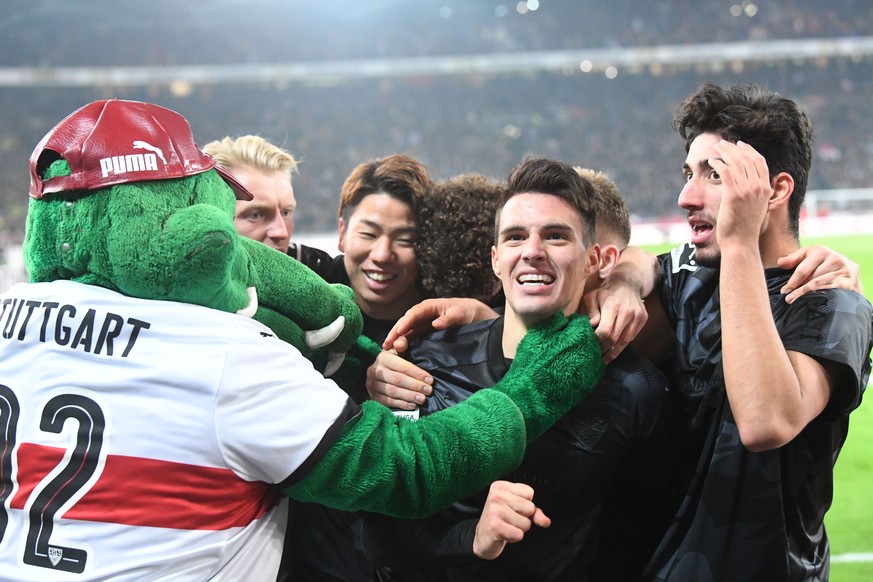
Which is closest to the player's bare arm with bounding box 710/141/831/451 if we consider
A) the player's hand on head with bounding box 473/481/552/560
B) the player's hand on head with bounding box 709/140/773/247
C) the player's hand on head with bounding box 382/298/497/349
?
the player's hand on head with bounding box 709/140/773/247

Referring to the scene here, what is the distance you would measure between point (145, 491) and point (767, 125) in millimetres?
1744

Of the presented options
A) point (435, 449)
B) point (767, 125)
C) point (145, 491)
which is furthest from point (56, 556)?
point (767, 125)

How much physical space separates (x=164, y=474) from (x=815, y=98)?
97.9ft

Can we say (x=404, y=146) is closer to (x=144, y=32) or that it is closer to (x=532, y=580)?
(x=144, y=32)

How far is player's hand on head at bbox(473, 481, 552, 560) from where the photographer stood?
1.60m

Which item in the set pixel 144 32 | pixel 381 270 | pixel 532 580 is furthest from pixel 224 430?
pixel 144 32

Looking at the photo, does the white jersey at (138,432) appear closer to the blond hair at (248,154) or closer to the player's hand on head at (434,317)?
the player's hand on head at (434,317)

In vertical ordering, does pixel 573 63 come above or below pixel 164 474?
above

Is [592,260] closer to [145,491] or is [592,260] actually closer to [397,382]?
[397,382]

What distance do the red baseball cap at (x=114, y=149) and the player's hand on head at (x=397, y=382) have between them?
29.0 inches

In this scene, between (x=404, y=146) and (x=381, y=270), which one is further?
(x=404, y=146)

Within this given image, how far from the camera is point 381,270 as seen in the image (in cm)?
283

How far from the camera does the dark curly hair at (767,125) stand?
2.13 meters

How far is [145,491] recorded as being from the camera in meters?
1.47
